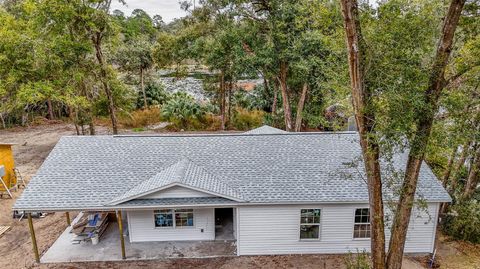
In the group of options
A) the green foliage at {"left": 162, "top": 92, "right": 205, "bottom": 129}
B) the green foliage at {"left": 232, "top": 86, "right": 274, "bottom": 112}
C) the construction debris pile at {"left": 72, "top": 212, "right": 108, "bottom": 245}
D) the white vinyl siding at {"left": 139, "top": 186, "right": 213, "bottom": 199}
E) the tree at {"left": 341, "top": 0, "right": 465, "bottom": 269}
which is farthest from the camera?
the green foliage at {"left": 232, "top": 86, "right": 274, "bottom": 112}

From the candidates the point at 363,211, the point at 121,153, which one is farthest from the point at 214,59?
the point at 363,211

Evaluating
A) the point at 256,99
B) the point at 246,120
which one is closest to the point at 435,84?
the point at 246,120

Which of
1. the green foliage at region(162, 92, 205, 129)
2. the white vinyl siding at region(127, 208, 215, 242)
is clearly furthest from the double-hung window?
the green foliage at region(162, 92, 205, 129)

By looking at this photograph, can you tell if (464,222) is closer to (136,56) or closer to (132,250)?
(132,250)

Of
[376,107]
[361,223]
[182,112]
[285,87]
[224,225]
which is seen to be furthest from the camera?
[182,112]

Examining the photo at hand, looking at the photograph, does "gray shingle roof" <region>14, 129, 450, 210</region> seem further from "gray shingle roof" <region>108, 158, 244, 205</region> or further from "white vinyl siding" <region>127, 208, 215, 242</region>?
"white vinyl siding" <region>127, 208, 215, 242</region>

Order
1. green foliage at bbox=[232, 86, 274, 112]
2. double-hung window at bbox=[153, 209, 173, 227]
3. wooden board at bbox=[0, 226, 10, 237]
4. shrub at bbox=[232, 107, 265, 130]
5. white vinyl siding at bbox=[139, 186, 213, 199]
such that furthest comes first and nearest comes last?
green foliage at bbox=[232, 86, 274, 112] → shrub at bbox=[232, 107, 265, 130] → wooden board at bbox=[0, 226, 10, 237] → double-hung window at bbox=[153, 209, 173, 227] → white vinyl siding at bbox=[139, 186, 213, 199]
